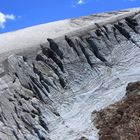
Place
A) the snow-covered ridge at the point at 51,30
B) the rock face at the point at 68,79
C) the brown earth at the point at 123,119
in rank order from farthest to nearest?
the snow-covered ridge at the point at 51,30
the rock face at the point at 68,79
the brown earth at the point at 123,119

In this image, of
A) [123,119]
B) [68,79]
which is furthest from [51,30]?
[123,119]

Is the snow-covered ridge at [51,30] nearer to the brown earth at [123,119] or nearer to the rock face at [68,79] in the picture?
the rock face at [68,79]

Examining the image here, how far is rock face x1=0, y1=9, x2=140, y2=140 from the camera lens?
89.6 ft

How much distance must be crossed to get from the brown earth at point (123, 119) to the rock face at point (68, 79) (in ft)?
2.09

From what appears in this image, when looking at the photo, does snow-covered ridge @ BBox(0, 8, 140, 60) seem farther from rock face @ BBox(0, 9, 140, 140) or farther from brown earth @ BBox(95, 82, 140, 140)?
brown earth @ BBox(95, 82, 140, 140)

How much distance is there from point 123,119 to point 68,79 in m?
6.88

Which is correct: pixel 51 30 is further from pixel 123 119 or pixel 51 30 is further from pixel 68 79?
pixel 123 119

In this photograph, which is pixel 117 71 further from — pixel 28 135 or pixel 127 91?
pixel 28 135

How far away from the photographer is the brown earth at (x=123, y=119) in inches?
938

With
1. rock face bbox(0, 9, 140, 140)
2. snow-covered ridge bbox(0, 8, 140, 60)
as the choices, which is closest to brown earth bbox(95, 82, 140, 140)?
rock face bbox(0, 9, 140, 140)

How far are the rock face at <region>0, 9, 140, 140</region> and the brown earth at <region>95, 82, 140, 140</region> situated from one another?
636 millimetres

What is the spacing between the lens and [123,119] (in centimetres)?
2531

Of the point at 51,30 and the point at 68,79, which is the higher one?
the point at 51,30

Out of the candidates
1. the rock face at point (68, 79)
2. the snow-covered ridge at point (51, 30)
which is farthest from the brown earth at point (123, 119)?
the snow-covered ridge at point (51, 30)
